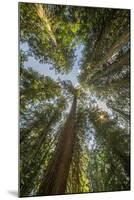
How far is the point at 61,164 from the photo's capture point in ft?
9.39

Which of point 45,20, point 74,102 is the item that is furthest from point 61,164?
point 45,20

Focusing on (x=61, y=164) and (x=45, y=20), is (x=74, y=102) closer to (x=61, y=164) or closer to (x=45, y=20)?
(x=61, y=164)

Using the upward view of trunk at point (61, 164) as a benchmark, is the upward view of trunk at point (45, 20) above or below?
above

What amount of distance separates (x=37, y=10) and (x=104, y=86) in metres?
0.65

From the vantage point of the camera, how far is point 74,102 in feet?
9.54

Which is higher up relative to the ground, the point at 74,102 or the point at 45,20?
the point at 45,20

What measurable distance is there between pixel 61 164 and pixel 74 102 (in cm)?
40

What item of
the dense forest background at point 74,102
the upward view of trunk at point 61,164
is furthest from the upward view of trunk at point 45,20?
the upward view of trunk at point 61,164

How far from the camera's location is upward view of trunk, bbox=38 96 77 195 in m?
2.82

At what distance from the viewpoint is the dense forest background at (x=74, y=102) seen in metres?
2.81

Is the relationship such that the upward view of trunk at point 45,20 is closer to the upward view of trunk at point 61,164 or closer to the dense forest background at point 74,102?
the dense forest background at point 74,102

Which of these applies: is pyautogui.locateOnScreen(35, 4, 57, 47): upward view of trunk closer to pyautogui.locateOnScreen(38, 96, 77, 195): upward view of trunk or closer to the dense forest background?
the dense forest background

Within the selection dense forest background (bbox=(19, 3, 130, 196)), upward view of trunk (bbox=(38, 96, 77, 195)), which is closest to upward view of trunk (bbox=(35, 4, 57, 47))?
dense forest background (bbox=(19, 3, 130, 196))

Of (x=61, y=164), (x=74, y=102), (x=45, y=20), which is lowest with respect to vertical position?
(x=61, y=164)
